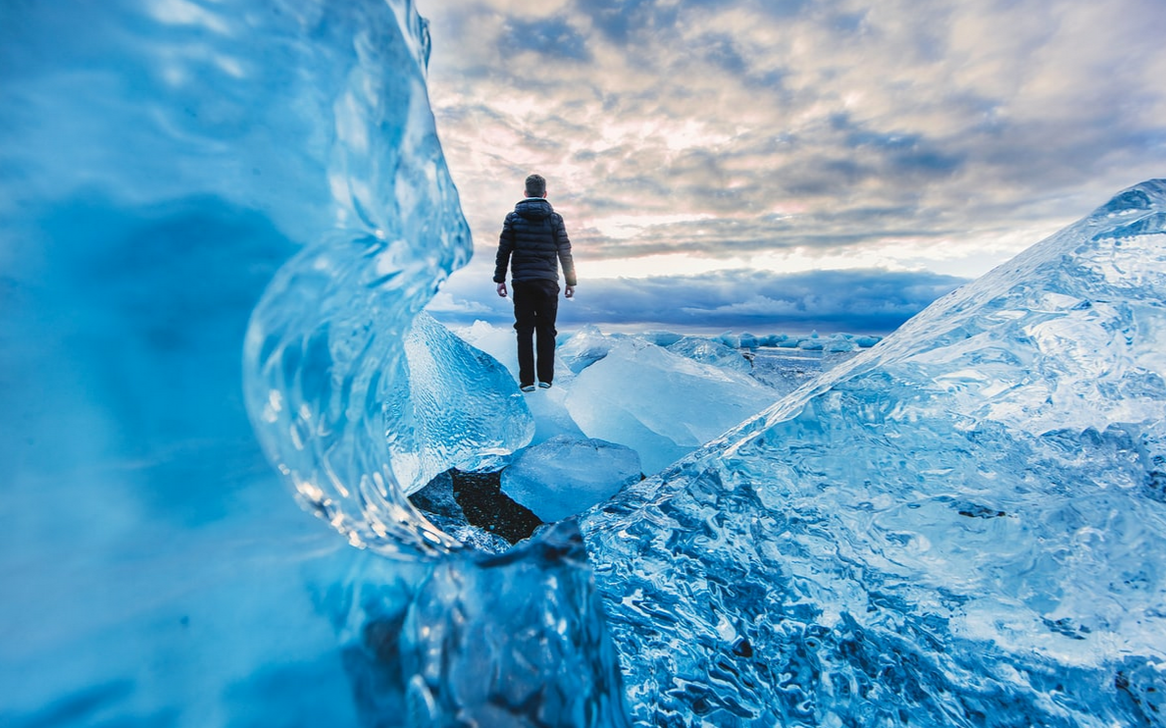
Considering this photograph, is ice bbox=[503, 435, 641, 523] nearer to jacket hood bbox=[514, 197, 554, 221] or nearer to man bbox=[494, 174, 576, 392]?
man bbox=[494, 174, 576, 392]

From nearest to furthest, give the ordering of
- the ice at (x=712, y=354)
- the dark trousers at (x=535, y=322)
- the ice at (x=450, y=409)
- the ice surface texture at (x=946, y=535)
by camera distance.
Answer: the ice surface texture at (x=946, y=535) → the ice at (x=450, y=409) → the dark trousers at (x=535, y=322) → the ice at (x=712, y=354)

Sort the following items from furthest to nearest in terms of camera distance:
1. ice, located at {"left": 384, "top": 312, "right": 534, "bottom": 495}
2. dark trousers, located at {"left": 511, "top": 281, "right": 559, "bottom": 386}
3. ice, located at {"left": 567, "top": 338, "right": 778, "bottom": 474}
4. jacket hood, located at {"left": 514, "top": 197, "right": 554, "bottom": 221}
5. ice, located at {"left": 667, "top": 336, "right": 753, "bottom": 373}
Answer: ice, located at {"left": 667, "top": 336, "right": 753, "bottom": 373} < dark trousers, located at {"left": 511, "top": 281, "right": 559, "bottom": 386} < jacket hood, located at {"left": 514, "top": 197, "right": 554, "bottom": 221} < ice, located at {"left": 567, "top": 338, "right": 778, "bottom": 474} < ice, located at {"left": 384, "top": 312, "right": 534, "bottom": 495}

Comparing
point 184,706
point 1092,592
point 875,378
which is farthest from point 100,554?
point 1092,592

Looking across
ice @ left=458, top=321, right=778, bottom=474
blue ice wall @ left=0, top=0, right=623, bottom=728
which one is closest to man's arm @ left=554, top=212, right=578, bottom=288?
ice @ left=458, top=321, right=778, bottom=474

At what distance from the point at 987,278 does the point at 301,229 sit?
1810 mm

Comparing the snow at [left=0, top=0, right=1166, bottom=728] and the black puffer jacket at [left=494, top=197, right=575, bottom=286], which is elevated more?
the black puffer jacket at [left=494, top=197, right=575, bottom=286]

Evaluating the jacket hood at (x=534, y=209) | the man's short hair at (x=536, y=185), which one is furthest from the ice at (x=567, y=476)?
the man's short hair at (x=536, y=185)

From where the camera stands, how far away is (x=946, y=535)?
3.35ft

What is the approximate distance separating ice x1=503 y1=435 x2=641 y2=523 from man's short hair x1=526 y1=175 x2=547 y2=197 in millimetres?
2739

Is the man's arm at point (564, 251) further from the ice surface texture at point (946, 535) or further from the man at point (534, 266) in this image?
the ice surface texture at point (946, 535)

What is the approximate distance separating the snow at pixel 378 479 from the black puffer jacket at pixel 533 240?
3416mm

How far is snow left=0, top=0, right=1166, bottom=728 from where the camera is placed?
549mm

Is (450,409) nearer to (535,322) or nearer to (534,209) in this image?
(535,322)

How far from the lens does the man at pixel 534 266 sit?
4.39 metres
